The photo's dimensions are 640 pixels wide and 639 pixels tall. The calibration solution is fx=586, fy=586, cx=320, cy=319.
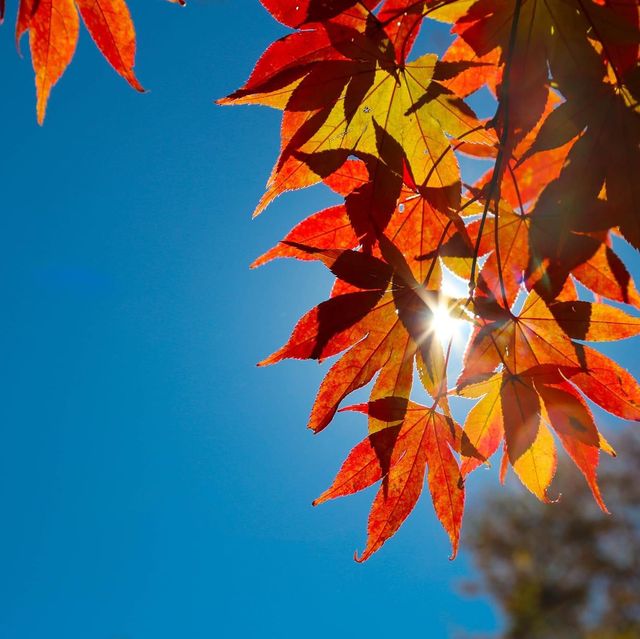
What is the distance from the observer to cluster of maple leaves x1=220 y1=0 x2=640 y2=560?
0.56 m

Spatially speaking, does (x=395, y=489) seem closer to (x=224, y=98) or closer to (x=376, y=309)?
(x=376, y=309)

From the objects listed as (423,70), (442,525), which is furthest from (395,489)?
(423,70)

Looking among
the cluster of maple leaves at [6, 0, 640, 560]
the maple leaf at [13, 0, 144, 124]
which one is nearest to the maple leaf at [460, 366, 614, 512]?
the cluster of maple leaves at [6, 0, 640, 560]

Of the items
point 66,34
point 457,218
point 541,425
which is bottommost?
point 541,425

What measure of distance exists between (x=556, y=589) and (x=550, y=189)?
46.0 ft

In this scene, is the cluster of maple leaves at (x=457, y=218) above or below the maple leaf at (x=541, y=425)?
above

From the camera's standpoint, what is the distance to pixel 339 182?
67 cm

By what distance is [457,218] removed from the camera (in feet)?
2.07

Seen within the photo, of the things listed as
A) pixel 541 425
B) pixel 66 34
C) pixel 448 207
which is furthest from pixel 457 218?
pixel 66 34

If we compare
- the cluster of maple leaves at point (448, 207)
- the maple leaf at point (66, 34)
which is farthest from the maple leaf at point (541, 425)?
the maple leaf at point (66, 34)

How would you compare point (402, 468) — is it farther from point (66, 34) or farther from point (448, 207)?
point (66, 34)

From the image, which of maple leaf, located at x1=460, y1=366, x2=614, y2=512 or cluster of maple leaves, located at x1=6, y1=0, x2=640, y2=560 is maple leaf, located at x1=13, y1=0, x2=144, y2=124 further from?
maple leaf, located at x1=460, y1=366, x2=614, y2=512

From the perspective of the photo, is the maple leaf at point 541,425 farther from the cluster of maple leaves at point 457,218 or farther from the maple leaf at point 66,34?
the maple leaf at point 66,34

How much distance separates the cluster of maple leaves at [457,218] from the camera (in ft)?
1.83
